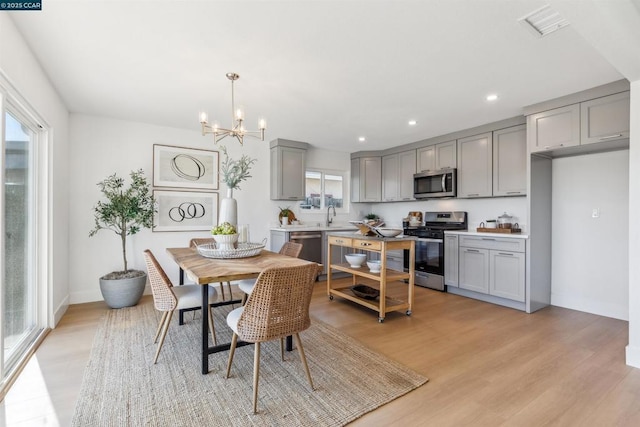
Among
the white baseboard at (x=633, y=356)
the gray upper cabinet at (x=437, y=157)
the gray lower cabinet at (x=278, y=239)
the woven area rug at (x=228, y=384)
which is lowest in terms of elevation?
the woven area rug at (x=228, y=384)

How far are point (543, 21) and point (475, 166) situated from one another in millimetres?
2655

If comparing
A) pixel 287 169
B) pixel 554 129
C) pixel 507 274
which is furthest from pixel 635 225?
pixel 287 169

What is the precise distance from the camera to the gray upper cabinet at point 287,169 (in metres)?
5.02

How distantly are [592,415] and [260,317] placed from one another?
2.01 metres

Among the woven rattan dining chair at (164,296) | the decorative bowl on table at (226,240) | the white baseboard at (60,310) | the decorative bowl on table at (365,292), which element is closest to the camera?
the woven rattan dining chair at (164,296)

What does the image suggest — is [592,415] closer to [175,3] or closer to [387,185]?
[175,3]

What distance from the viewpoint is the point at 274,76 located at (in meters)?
2.75

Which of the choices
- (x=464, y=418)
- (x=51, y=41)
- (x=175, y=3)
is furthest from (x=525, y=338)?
(x=51, y=41)

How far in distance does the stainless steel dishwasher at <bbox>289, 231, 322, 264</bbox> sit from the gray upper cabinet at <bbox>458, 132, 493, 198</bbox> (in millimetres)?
2347

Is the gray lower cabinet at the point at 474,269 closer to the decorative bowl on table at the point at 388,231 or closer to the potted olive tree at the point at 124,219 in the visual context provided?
the decorative bowl on table at the point at 388,231

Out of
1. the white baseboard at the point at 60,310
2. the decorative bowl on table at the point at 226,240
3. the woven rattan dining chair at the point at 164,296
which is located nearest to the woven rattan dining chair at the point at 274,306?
the woven rattan dining chair at the point at 164,296

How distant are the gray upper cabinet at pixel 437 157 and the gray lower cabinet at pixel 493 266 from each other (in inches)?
49.2

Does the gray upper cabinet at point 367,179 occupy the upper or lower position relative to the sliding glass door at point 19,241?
upper

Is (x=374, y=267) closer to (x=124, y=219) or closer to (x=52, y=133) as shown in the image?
(x=124, y=219)
